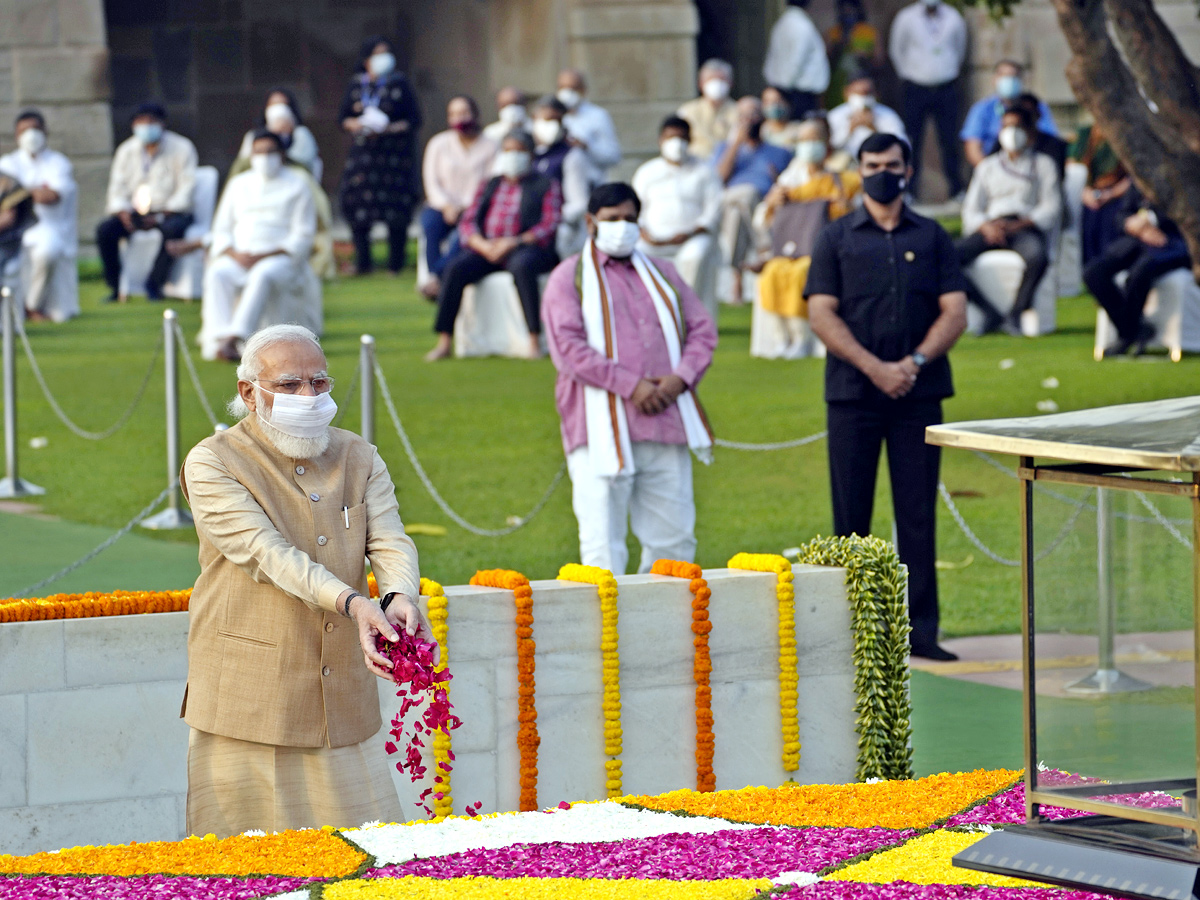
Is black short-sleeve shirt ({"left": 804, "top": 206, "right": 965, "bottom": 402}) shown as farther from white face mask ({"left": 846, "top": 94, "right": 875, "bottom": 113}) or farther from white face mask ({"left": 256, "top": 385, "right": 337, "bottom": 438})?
white face mask ({"left": 846, "top": 94, "right": 875, "bottom": 113})

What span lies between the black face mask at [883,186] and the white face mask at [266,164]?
895 centimetres

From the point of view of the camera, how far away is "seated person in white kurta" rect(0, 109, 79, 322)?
1975 cm

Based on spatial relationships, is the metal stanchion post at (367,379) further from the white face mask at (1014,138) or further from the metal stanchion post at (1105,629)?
the white face mask at (1014,138)

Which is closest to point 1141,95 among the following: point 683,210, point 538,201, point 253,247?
point 538,201

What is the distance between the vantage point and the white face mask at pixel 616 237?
28.2 ft

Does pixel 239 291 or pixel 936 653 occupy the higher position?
pixel 239 291

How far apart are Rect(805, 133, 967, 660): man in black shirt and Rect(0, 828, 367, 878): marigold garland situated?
386 centimetres

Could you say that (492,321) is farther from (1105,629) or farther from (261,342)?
(1105,629)

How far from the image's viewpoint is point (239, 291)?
1731 cm

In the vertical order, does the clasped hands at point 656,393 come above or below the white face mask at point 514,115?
below

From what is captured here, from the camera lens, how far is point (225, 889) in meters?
4.98

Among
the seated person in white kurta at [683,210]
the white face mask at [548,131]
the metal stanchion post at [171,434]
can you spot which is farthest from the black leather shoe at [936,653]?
the white face mask at [548,131]

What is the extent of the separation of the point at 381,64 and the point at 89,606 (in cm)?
1646

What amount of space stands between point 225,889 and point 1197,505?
2.35m
